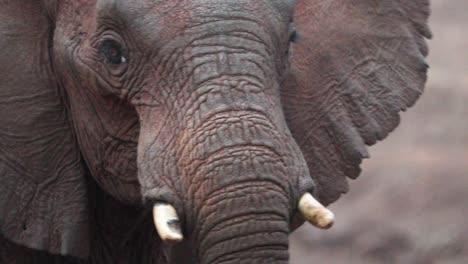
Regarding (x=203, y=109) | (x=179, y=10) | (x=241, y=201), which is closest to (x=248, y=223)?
(x=241, y=201)

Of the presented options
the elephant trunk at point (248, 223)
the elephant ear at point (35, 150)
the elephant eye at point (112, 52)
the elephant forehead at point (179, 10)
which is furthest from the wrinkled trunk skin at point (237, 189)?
the elephant ear at point (35, 150)

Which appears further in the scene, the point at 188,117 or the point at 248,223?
the point at 188,117

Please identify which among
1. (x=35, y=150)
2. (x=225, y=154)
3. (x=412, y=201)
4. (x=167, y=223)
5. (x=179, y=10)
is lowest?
(x=412, y=201)

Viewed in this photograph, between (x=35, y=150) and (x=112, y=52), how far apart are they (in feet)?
1.65

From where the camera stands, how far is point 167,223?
5.61 meters

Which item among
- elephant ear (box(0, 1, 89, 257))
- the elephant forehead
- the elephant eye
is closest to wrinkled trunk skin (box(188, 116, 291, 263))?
the elephant forehead

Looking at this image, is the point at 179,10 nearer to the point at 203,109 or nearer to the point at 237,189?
the point at 203,109

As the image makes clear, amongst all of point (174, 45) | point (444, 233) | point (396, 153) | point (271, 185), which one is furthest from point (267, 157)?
point (396, 153)

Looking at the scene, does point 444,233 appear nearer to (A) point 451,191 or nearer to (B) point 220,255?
(A) point 451,191

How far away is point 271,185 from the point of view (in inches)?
221

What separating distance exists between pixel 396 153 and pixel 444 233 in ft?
4.98

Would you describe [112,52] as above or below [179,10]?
below

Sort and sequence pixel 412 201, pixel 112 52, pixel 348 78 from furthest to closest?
1. pixel 412 201
2. pixel 348 78
3. pixel 112 52

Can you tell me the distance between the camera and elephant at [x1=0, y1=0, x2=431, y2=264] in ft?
18.5
